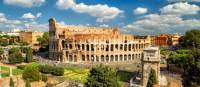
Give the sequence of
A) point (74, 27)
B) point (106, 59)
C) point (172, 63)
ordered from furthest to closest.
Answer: point (74, 27) < point (106, 59) < point (172, 63)

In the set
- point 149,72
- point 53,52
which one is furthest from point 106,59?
point 149,72

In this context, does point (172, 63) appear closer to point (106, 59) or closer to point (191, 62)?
point (106, 59)

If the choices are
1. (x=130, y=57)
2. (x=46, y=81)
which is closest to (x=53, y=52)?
(x=130, y=57)

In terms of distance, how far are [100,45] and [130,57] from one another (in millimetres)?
13268

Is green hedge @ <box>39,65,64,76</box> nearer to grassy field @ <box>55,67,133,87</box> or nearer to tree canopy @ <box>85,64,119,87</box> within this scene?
grassy field @ <box>55,67,133,87</box>

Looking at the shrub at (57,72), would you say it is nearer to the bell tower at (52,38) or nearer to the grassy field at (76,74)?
the grassy field at (76,74)

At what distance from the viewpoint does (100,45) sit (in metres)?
118

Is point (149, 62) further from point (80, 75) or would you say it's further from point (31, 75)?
point (31, 75)

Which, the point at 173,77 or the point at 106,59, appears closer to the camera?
the point at 173,77

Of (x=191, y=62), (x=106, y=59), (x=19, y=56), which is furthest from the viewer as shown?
(x=106, y=59)

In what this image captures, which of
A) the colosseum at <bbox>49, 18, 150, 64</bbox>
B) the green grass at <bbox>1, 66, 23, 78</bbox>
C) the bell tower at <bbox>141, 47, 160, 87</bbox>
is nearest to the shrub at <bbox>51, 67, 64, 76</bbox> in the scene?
the green grass at <bbox>1, 66, 23, 78</bbox>

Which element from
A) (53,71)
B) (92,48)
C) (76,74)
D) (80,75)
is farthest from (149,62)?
(92,48)

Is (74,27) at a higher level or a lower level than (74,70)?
higher

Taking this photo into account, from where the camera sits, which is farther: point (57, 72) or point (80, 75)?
point (80, 75)
